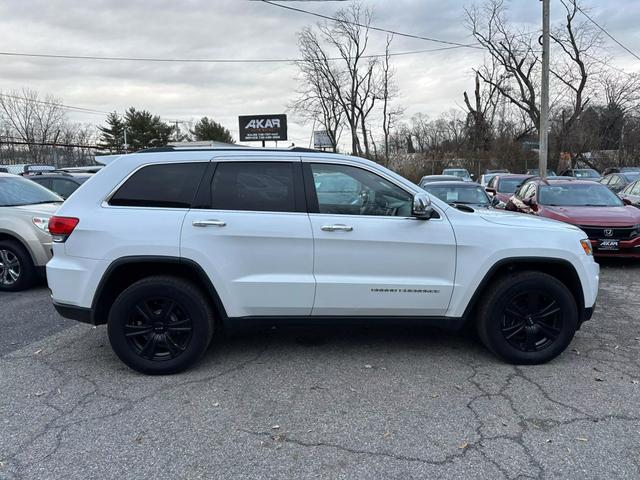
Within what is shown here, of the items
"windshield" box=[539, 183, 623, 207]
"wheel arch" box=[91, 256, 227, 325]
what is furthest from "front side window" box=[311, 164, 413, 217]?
"windshield" box=[539, 183, 623, 207]

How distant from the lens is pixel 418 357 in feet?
13.9

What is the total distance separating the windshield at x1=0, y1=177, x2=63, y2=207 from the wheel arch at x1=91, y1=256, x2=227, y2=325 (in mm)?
4262

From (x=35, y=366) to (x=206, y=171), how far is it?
2261mm

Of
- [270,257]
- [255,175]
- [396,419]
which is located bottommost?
[396,419]

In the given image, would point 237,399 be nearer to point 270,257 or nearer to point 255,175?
point 270,257

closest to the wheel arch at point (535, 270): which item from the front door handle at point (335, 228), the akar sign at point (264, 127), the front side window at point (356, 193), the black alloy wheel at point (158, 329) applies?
the front side window at point (356, 193)

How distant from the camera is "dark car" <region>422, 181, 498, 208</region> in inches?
416

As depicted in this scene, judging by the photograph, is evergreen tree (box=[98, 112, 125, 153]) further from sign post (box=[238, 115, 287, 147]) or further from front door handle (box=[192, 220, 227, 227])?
front door handle (box=[192, 220, 227, 227])

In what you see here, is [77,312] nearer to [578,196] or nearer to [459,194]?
[459,194]

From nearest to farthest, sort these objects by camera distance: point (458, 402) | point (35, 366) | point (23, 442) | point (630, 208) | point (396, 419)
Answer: point (23, 442) < point (396, 419) < point (458, 402) < point (35, 366) < point (630, 208)

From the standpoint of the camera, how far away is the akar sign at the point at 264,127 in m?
31.0

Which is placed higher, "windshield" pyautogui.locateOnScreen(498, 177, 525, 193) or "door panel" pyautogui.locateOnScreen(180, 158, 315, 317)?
"windshield" pyautogui.locateOnScreen(498, 177, 525, 193)

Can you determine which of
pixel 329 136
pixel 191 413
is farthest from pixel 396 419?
pixel 329 136

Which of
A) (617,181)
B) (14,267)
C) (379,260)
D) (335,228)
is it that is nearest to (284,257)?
(335,228)
